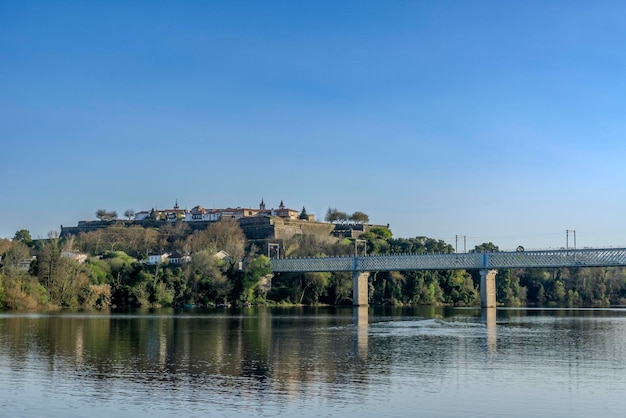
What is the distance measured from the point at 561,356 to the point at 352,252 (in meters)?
138

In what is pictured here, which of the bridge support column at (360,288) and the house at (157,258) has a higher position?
the house at (157,258)

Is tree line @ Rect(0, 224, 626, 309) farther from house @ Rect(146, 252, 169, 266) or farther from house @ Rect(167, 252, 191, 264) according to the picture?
house @ Rect(146, 252, 169, 266)

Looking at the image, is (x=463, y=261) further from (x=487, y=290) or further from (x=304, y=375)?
(x=304, y=375)

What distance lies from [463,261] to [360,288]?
20003mm

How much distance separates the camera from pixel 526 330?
227 ft

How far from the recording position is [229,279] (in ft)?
458

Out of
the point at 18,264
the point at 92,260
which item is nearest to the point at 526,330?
the point at 18,264

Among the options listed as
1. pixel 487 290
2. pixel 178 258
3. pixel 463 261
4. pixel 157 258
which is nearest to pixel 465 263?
pixel 463 261

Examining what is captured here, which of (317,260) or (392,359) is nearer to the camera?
(392,359)

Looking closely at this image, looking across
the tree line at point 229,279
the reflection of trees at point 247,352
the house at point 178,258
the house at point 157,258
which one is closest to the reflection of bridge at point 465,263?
the tree line at point 229,279

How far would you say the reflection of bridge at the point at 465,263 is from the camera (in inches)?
5300

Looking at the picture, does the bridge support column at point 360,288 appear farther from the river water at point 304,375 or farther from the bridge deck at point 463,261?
the river water at point 304,375

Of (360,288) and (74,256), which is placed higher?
(74,256)

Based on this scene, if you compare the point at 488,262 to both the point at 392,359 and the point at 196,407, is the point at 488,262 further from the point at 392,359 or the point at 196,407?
the point at 196,407
